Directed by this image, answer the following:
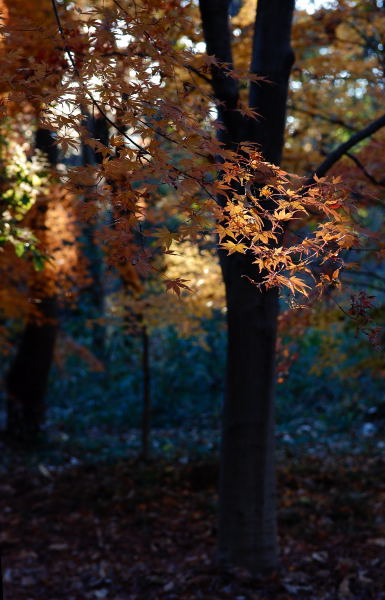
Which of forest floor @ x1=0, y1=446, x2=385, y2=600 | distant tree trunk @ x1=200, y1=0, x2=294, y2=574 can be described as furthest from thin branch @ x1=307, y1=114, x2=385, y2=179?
forest floor @ x1=0, y1=446, x2=385, y2=600

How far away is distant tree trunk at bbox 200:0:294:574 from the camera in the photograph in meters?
5.02

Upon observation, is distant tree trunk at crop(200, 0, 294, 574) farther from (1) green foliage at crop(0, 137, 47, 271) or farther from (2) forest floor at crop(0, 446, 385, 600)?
(1) green foliage at crop(0, 137, 47, 271)

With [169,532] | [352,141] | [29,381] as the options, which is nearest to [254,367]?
[352,141]

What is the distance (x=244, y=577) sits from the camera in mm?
5148

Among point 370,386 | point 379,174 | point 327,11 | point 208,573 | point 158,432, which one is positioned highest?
point 327,11

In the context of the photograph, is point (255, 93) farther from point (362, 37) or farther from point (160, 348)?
point (160, 348)

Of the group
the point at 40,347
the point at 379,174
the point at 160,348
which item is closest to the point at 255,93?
the point at 379,174

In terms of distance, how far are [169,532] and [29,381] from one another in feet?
17.0

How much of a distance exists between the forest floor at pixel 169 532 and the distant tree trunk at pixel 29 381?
4.50 ft

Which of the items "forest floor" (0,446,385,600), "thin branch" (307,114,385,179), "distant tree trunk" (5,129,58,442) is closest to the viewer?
"thin branch" (307,114,385,179)

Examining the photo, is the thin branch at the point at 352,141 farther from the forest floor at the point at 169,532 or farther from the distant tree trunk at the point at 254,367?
the forest floor at the point at 169,532

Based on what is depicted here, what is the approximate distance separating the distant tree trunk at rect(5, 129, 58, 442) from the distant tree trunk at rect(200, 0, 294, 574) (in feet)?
20.7

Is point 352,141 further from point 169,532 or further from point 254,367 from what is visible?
point 169,532

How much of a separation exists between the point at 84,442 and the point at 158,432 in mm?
1555
